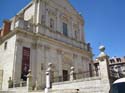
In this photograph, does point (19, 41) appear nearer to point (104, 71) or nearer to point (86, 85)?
point (86, 85)

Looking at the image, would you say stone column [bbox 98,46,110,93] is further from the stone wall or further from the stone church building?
the stone wall

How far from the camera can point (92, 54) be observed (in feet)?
99.4

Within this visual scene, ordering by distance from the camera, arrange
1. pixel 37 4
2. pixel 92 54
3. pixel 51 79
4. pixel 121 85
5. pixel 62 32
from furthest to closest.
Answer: pixel 92 54 < pixel 62 32 < pixel 37 4 < pixel 51 79 < pixel 121 85

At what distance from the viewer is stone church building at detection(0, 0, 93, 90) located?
19375mm

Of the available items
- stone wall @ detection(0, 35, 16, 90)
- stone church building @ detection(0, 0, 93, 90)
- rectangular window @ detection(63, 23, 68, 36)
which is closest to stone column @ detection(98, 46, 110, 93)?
stone church building @ detection(0, 0, 93, 90)

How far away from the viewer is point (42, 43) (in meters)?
21.8

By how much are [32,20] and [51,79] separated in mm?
11270

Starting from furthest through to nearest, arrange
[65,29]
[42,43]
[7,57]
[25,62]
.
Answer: [65,29] → [42,43] → [7,57] → [25,62]

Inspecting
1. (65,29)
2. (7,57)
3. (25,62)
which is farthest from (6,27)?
(65,29)

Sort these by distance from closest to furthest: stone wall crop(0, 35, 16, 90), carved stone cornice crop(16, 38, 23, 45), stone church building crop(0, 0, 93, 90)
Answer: stone wall crop(0, 35, 16, 90) → stone church building crop(0, 0, 93, 90) → carved stone cornice crop(16, 38, 23, 45)

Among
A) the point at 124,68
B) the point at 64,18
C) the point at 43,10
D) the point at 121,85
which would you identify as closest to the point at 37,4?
the point at 43,10

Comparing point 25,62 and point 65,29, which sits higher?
point 65,29

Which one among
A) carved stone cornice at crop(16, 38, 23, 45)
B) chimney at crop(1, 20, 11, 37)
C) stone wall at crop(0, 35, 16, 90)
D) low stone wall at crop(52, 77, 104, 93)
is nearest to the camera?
low stone wall at crop(52, 77, 104, 93)

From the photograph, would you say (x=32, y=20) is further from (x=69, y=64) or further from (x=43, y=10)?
(x=69, y=64)
